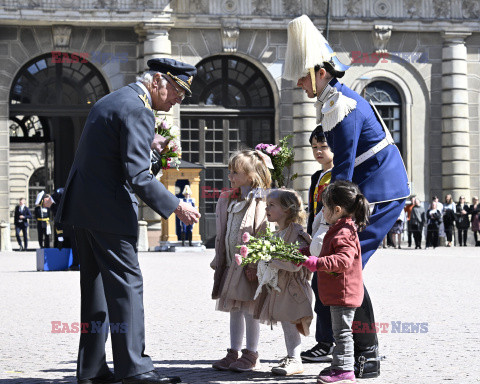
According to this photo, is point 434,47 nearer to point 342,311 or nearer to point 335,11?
point 335,11

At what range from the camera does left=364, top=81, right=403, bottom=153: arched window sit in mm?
29703

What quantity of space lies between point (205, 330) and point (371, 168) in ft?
9.18

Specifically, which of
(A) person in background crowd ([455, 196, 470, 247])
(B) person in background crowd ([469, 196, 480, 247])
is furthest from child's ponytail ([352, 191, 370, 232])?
(B) person in background crowd ([469, 196, 480, 247])

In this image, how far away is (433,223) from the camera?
28625 mm

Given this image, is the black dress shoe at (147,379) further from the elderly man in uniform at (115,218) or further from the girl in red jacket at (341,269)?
the girl in red jacket at (341,269)

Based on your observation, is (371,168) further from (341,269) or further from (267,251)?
(267,251)

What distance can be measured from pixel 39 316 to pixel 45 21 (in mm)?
18176

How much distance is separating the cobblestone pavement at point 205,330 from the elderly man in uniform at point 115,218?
44 cm

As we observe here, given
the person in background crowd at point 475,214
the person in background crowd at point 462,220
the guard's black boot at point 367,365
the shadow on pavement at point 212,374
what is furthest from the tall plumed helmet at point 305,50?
the person in background crowd at point 475,214

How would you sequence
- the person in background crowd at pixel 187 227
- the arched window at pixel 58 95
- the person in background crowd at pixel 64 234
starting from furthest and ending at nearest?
the arched window at pixel 58 95, the person in background crowd at pixel 187 227, the person in background crowd at pixel 64 234

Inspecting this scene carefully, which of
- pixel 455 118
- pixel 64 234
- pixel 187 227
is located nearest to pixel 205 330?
pixel 64 234

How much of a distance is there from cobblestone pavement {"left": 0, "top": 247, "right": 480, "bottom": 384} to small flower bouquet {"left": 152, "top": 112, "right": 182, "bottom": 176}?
1.32 metres

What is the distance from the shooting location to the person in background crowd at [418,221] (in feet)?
93.2

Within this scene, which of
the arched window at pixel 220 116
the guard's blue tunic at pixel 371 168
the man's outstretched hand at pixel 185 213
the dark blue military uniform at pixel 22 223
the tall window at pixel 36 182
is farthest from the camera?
the tall window at pixel 36 182
